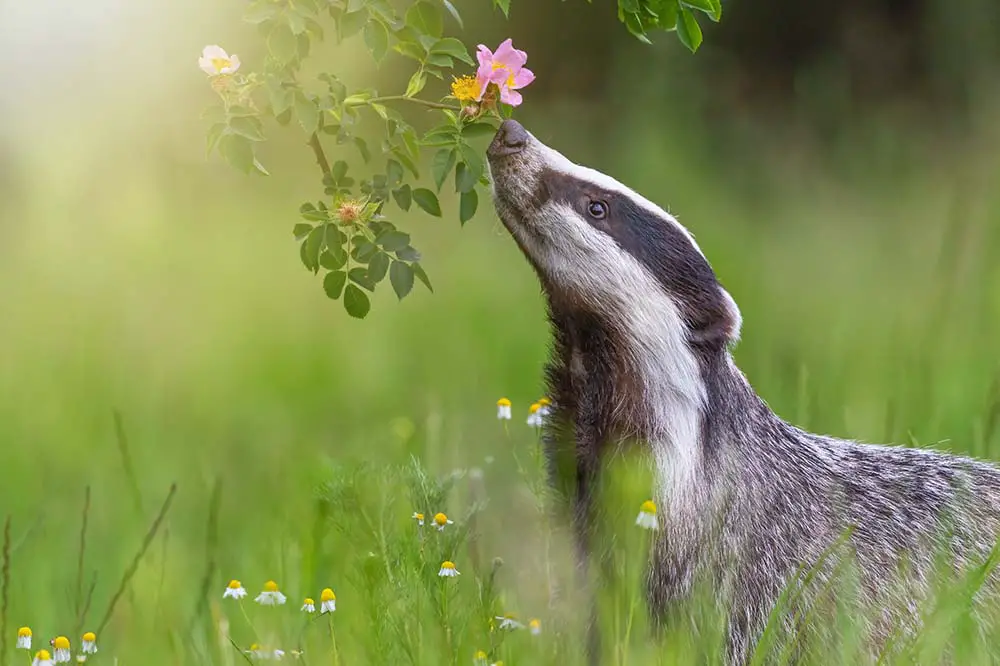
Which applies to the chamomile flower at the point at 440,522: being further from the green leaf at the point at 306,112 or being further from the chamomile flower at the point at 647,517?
the green leaf at the point at 306,112

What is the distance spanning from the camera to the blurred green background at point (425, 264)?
4.89 meters

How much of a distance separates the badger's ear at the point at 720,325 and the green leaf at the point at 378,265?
906 millimetres

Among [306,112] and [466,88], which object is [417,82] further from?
[306,112]

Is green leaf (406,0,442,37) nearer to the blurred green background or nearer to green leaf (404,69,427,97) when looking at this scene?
green leaf (404,69,427,97)

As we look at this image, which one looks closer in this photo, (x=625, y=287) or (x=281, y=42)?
(x=281, y=42)

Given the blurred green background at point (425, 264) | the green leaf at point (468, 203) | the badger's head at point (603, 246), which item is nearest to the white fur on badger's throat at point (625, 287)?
the badger's head at point (603, 246)

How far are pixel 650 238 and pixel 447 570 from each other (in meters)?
1.06

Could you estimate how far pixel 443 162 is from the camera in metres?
3.04

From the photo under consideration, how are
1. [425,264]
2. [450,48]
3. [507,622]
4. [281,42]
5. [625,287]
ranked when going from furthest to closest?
1. [425,264]
2. [625,287]
3. [507,622]
4. [450,48]
5. [281,42]

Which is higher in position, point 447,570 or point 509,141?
point 509,141

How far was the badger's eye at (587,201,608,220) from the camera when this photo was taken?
3.62m

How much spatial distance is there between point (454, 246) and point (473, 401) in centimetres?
223

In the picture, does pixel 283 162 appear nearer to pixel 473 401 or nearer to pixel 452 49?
pixel 473 401

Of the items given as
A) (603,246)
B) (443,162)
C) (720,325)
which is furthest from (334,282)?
(720,325)
